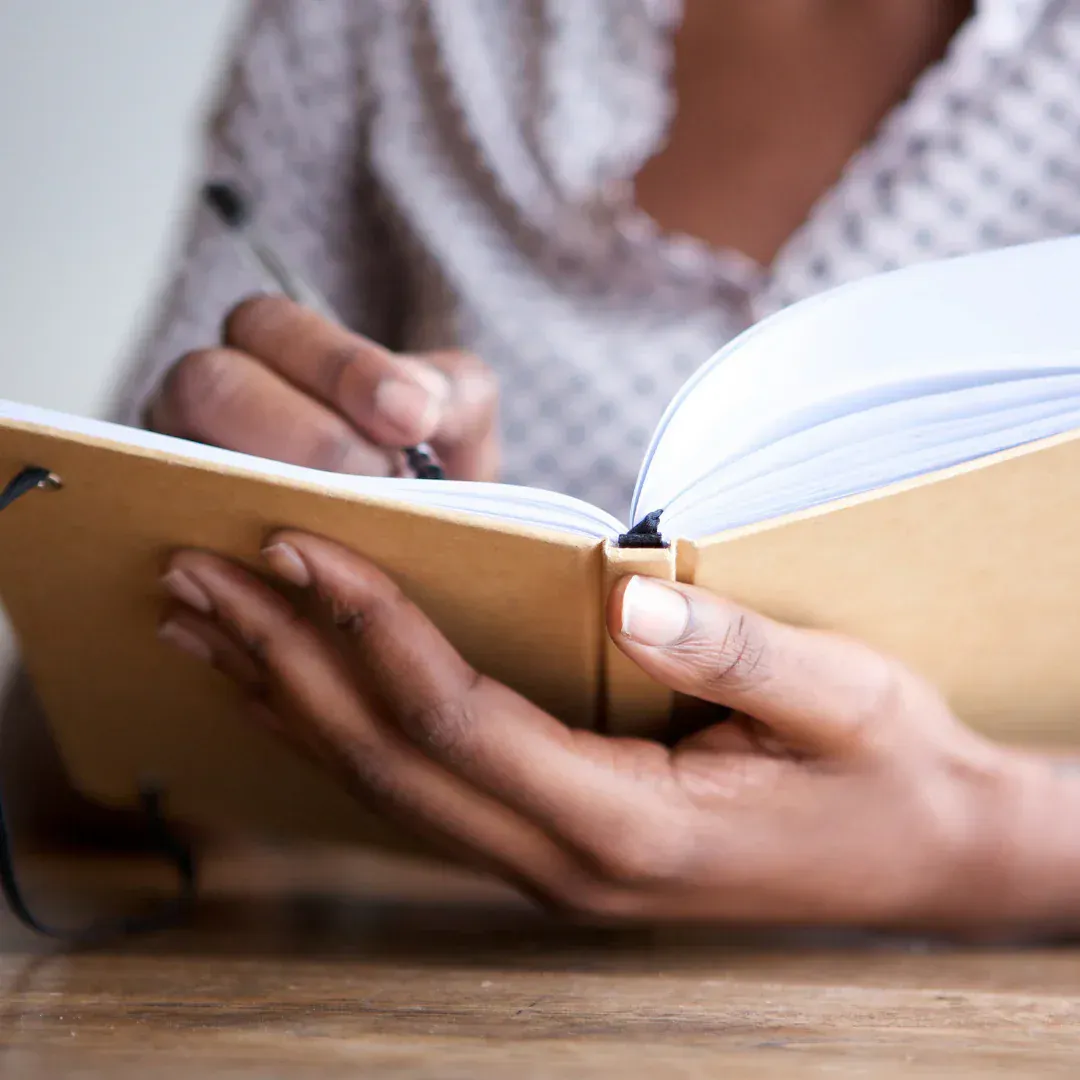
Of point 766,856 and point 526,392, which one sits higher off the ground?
point 526,392

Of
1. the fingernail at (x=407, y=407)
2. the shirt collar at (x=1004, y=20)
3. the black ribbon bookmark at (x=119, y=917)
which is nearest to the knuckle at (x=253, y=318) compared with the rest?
the fingernail at (x=407, y=407)

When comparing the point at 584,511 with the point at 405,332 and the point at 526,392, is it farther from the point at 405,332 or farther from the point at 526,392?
the point at 405,332

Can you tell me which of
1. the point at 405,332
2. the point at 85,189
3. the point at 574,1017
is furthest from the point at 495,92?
the point at 574,1017

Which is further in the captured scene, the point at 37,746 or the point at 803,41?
the point at 803,41

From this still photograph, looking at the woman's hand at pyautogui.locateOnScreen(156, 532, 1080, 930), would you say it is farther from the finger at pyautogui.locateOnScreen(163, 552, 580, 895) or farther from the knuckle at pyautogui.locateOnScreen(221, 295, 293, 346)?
the knuckle at pyautogui.locateOnScreen(221, 295, 293, 346)

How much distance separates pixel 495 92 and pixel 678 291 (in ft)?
0.79

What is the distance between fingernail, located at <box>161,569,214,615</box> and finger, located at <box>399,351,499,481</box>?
8.1 inches

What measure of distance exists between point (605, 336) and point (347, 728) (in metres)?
0.51

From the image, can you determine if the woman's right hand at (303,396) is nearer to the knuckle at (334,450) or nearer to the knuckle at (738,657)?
the knuckle at (334,450)

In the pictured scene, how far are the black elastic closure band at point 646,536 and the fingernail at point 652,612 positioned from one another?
1 cm

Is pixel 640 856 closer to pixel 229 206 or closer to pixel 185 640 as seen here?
pixel 185 640

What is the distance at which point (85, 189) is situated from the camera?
3.52 feet

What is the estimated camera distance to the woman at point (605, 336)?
362mm

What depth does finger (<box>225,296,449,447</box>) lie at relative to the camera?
1.52ft
